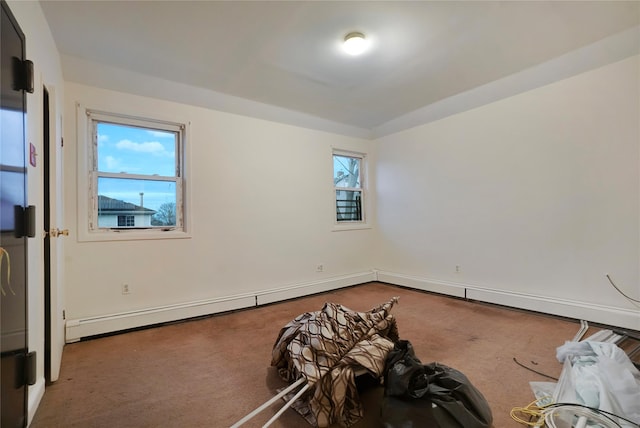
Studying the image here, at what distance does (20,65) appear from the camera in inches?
58.3

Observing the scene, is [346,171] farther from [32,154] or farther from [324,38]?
[32,154]

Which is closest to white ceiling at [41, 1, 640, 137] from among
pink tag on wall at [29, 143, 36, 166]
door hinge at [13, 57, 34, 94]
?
door hinge at [13, 57, 34, 94]

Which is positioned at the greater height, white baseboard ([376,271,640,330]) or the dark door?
the dark door

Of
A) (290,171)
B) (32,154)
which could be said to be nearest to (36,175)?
(32,154)

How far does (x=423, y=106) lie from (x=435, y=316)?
9.33ft

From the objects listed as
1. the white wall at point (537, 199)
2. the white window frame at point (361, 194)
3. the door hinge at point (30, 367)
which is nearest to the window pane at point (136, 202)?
the door hinge at point (30, 367)

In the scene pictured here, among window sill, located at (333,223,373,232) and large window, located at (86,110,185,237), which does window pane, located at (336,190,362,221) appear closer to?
window sill, located at (333,223,373,232)

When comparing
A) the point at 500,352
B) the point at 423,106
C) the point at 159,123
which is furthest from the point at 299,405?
the point at 423,106

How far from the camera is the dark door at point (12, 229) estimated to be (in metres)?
1.26

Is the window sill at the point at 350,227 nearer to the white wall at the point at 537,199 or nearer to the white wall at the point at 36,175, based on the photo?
the white wall at the point at 537,199

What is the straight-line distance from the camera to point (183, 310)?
3.26 m

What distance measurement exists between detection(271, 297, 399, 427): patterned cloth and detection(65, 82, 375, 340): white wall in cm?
186

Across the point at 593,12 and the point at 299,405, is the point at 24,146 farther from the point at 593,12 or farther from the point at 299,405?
the point at 593,12

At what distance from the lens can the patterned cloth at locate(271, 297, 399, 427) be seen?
1530 millimetres
